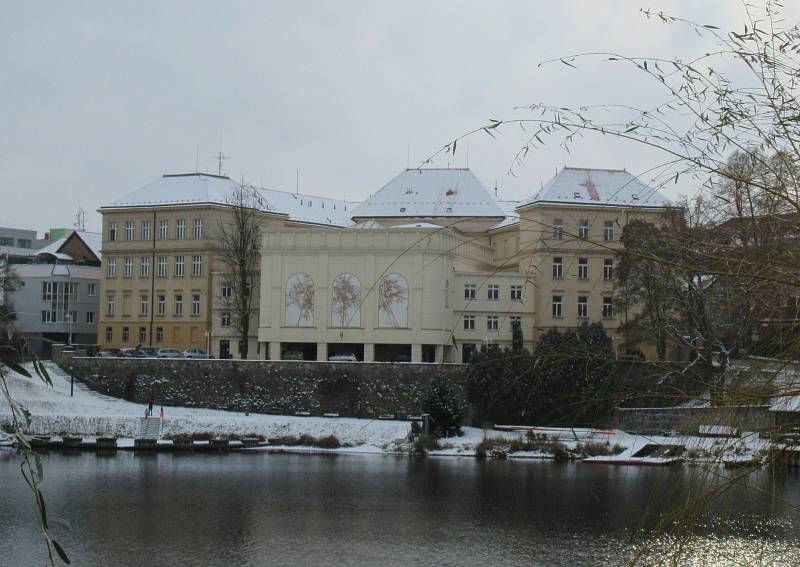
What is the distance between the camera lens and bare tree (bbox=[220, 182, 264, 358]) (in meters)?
55.7

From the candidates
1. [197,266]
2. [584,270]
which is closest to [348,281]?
A: [584,270]

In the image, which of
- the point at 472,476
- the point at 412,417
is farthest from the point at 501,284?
the point at 472,476

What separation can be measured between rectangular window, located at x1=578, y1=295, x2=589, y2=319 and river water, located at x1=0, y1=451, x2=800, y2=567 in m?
16.3

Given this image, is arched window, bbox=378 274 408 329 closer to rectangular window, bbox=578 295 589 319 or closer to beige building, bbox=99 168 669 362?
beige building, bbox=99 168 669 362

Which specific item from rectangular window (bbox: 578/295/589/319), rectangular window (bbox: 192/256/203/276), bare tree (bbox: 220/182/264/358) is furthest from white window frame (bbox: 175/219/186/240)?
rectangular window (bbox: 578/295/589/319)

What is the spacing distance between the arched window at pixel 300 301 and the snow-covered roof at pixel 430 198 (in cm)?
1231

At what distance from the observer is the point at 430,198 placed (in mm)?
64188

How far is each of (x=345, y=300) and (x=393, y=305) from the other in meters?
2.21

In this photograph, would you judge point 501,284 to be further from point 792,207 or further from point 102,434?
point 792,207

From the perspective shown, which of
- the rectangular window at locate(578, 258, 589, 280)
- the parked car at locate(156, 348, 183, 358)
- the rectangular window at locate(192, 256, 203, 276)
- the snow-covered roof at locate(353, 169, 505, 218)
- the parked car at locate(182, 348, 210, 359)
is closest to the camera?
the rectangular window at locate(578, 258, 589, 280)

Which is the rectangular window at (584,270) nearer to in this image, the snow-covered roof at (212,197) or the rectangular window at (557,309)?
the rectangular window at (557,309)

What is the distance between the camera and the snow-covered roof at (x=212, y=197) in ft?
204

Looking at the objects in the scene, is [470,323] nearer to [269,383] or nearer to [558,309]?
[558,309]

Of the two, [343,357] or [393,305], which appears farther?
[393,305]
